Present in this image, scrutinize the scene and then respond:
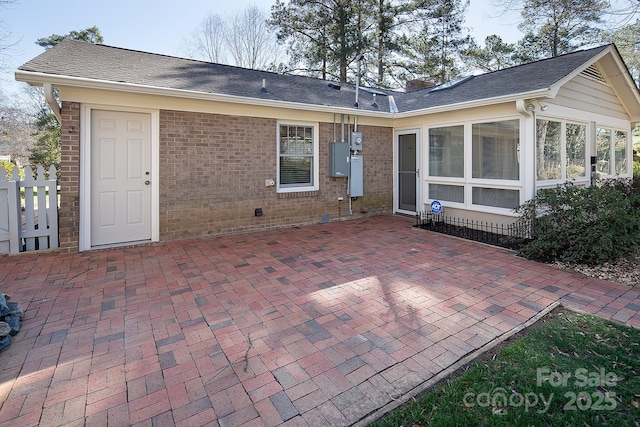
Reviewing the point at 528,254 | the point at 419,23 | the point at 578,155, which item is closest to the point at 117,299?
the point at 528,254

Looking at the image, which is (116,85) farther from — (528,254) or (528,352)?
→ (528,254)

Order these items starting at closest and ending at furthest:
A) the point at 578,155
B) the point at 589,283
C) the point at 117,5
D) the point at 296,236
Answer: the point at 589,283, the point at 296,236, the point at 578,155, the point at 117,5

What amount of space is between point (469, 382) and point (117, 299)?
3.53 m

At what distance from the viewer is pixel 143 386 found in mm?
2289

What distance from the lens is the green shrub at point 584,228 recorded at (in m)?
4.72

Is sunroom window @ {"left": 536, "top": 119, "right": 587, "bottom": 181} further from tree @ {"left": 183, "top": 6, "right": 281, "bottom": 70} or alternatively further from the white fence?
tree @ {"left": 183, "top": 6, "right": 281, "bottom": 70}

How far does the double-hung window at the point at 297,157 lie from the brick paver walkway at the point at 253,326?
2518 mm

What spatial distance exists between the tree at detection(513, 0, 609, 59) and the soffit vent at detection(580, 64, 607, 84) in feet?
19.3

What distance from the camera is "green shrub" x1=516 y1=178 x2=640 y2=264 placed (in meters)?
4.72

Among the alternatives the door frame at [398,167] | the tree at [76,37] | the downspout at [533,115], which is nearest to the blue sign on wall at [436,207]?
the door frame at [398,167]

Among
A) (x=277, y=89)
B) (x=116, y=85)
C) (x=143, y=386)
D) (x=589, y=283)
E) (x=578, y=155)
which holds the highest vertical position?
(x=277, y=89)

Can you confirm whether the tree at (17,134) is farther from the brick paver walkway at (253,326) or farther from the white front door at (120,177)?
the brick paver walkway at (253,326)

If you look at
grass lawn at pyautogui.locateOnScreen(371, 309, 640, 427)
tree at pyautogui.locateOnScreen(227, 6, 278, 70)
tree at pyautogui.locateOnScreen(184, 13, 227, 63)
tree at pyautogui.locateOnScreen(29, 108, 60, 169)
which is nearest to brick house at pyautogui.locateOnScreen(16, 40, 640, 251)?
grass lawn at pyautogui.locateOnScreen(371, 309, 640, 427)

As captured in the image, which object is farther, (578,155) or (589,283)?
(578,155)
